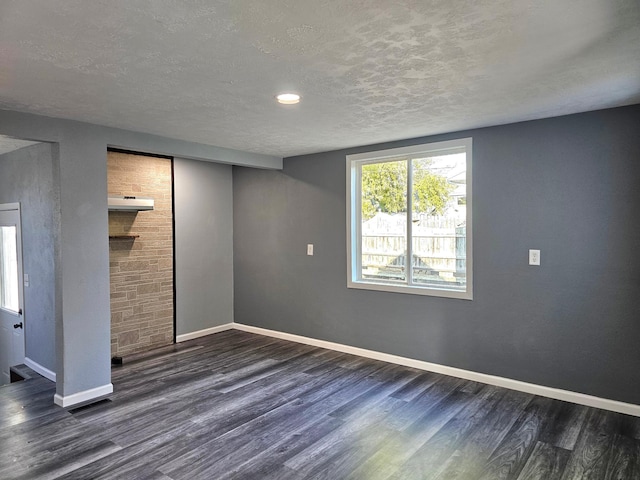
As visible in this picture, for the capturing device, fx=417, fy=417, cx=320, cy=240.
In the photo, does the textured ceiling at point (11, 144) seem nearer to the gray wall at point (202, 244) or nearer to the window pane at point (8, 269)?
the window pane at point (8, 269)

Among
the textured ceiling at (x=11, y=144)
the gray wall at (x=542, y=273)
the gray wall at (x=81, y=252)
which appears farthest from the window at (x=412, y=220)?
the textured ceiling at (x=11, y=144)

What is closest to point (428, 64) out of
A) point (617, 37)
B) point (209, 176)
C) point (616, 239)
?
point (617, 37)

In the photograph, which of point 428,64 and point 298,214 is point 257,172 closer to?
point 298,214

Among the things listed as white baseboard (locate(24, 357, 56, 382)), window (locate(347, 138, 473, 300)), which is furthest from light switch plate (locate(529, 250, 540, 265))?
white baseboard (locate(24, 357, 56, 382))

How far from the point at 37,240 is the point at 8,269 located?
3.77ft

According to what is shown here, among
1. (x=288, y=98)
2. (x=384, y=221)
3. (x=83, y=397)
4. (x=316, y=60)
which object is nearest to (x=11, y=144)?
(x=83, y=397)

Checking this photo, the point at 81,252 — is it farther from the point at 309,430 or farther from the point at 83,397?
the point at 309,430

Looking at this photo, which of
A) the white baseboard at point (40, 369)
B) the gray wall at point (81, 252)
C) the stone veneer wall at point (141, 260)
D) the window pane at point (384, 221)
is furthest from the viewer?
the stone veneer wall at point (141, 260)

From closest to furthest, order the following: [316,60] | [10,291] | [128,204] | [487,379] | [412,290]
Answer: [316,60] → [487,379] → [412,290] → [128,204] → [10,291]

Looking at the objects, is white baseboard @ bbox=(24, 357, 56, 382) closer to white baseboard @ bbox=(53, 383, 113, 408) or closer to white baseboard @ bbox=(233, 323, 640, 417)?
white baseboard @ bbox=(53, 383, 113, 408)

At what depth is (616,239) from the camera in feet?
10.7

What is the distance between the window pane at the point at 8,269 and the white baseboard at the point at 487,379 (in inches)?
128

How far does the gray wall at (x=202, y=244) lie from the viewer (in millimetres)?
5477

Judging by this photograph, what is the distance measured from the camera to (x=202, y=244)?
5.75m
